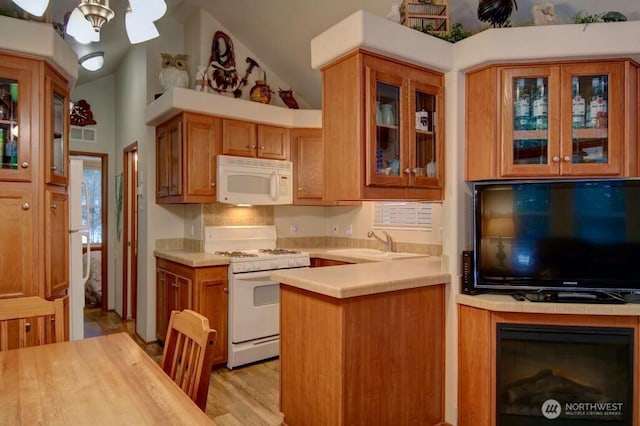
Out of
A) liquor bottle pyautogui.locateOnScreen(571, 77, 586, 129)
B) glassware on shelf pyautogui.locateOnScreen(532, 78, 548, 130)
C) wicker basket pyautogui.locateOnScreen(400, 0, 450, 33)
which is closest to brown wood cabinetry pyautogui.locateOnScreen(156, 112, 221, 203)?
wicker basket pyautogui.locateOnScreen(400, 0, 450, 33)

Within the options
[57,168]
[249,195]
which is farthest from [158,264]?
[57,168]

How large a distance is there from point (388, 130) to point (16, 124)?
2.10 m

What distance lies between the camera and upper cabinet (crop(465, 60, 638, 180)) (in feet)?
7.23

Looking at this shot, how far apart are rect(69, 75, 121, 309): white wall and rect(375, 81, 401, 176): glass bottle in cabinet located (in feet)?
13.3

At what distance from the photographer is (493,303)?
2.17m

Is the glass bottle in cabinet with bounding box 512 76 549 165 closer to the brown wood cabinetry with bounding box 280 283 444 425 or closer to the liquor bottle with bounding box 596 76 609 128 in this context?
the liquor bottle with bounding box 596 76 609 128

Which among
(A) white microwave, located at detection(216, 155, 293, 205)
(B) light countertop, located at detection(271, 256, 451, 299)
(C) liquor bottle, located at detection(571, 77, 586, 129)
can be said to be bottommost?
(B) light countertop, located at detection(271, 256, 451, 299)

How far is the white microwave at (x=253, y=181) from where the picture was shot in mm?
3637

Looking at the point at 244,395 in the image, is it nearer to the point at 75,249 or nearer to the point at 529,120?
the point at 75,249

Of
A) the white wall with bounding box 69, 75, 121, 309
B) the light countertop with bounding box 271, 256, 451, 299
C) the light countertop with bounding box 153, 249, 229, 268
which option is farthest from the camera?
the white wall with bounding box 69, 75, 121, 309

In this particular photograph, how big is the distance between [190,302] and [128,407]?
89.2 inches

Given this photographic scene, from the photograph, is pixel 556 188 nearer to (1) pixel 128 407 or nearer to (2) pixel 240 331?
(1) pixel 128 407

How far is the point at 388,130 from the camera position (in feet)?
7.61

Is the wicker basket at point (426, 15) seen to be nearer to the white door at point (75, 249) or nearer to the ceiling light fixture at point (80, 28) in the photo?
the ceiling light fixture at point (80, 28)
